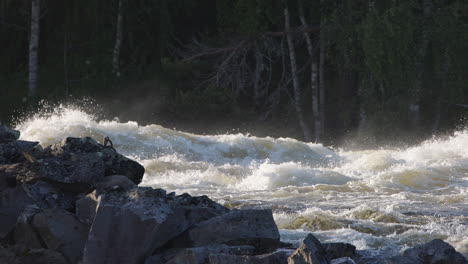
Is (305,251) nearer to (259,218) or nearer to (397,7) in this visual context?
(259,218)

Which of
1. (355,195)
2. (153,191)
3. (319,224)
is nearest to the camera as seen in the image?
(153,191)

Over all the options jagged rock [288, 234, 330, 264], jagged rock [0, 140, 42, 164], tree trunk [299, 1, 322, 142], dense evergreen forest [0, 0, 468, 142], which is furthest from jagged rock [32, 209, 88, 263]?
tree trunk [299, 1, 322, 142]

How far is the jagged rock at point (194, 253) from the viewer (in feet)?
24.9

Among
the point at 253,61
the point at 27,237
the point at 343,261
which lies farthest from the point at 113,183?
the point at 253,61

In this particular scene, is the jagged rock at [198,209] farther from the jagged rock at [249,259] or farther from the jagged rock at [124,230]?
the jagged rock at [249,259]

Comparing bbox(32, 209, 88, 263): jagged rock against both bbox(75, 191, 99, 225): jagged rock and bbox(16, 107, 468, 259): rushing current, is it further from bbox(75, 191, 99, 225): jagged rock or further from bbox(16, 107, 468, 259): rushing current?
bbox(16, 107, 468, 259): rushing current

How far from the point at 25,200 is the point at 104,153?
1.36 m

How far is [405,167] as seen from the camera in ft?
55.3

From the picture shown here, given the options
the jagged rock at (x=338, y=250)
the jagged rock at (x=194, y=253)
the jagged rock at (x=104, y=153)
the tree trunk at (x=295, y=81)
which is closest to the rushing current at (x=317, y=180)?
the jagged rock at (x=338, y=250)

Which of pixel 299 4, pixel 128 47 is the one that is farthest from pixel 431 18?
pixel 128 47

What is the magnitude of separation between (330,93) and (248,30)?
3.42 m

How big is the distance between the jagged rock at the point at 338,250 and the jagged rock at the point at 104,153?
3.06 m

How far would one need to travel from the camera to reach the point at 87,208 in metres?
8.41

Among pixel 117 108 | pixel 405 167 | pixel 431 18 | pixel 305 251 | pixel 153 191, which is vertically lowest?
pixel 305 251
